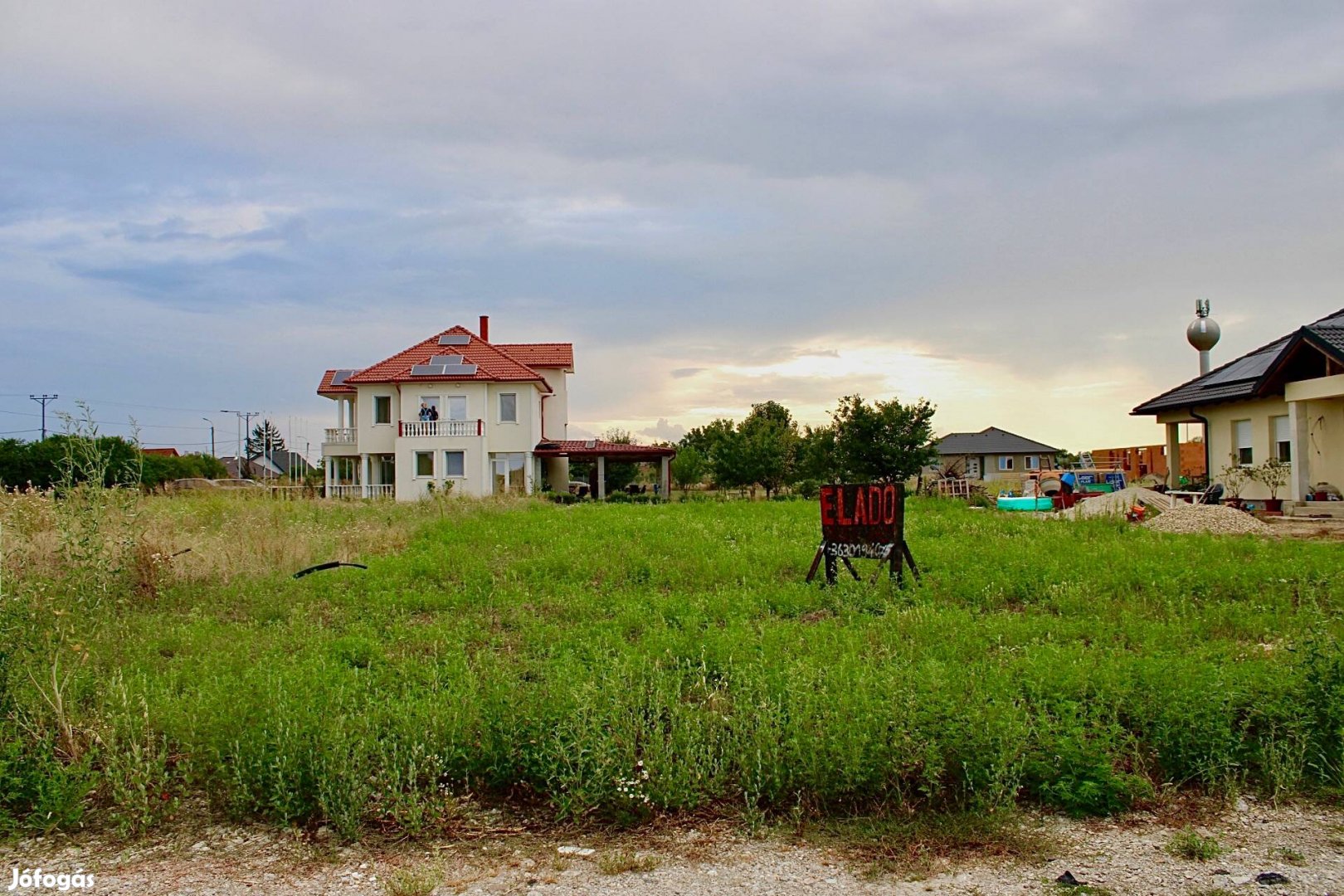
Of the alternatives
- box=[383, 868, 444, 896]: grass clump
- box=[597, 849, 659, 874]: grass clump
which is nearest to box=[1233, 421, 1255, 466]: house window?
box=[597, 849, 659, 874]: grass clump

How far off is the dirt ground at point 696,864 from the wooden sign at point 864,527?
211 inches

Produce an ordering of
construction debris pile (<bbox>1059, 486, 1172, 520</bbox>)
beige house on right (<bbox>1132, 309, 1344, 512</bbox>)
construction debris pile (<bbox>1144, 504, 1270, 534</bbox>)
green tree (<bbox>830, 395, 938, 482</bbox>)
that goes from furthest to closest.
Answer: green tree (<bbox>830, 395, 938, 482</bbox>) < beige house on right (<bbox>1132, 309, 1344, 512</bbox>) < construction debris pile (<bbox>1059, 486, 1172, 520</bbox>) < construction debris pile (<bbox>1144, 504, 1270, 534</bbox>)

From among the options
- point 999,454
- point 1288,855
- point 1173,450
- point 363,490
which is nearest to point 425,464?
point 363,490

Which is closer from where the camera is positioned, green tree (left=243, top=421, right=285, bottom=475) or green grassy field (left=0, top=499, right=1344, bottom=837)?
green grassy field (left=0, top=499, right=1344, bottom=837)

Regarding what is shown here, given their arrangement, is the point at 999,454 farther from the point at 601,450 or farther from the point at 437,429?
the point at 437,429

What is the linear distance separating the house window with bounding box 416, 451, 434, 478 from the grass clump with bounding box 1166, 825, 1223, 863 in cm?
3224

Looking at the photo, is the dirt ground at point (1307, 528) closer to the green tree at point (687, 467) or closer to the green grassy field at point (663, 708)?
the green grassy field at point (663, 708)

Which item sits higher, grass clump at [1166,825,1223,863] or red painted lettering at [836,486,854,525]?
red painted lettering at [836,486,854,525]

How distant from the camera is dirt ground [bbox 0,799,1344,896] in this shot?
374 centimetres

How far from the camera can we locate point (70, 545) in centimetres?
648

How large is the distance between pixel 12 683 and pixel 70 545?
1.53 meters

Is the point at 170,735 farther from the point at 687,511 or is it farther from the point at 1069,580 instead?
the point at 687,511

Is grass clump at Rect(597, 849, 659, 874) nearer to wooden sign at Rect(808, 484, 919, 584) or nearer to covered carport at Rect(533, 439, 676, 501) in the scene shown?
wooden sign at Rect(808, 484, 919, 584)

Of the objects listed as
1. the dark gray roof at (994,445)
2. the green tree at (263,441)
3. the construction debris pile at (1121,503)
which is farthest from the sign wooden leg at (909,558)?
the green tree at (263,441)
